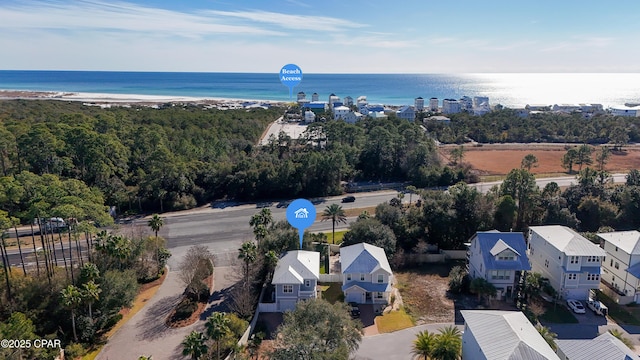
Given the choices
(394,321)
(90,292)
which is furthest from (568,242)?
(90,292)

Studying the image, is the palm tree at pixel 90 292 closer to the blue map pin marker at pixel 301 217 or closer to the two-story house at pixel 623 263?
the blue map pin marker at pixel 301 217

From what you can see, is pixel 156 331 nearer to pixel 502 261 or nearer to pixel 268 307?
pixel 268 307

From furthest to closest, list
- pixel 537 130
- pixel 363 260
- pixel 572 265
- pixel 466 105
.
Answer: pixel 466 105, pixel 537 130, pixel 363 260, pixel 572 265

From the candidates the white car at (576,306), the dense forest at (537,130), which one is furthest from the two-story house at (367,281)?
the dense forest at (537,130)

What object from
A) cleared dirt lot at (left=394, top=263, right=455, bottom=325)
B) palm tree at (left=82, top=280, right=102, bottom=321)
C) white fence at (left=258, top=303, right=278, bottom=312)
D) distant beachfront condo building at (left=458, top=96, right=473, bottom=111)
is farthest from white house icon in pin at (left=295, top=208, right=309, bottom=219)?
distant beachfront condo building at (left=458, top=96, right=473, bottom=111)

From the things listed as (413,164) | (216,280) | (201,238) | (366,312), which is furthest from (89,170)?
(413,164)

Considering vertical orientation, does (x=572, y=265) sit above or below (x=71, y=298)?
below
